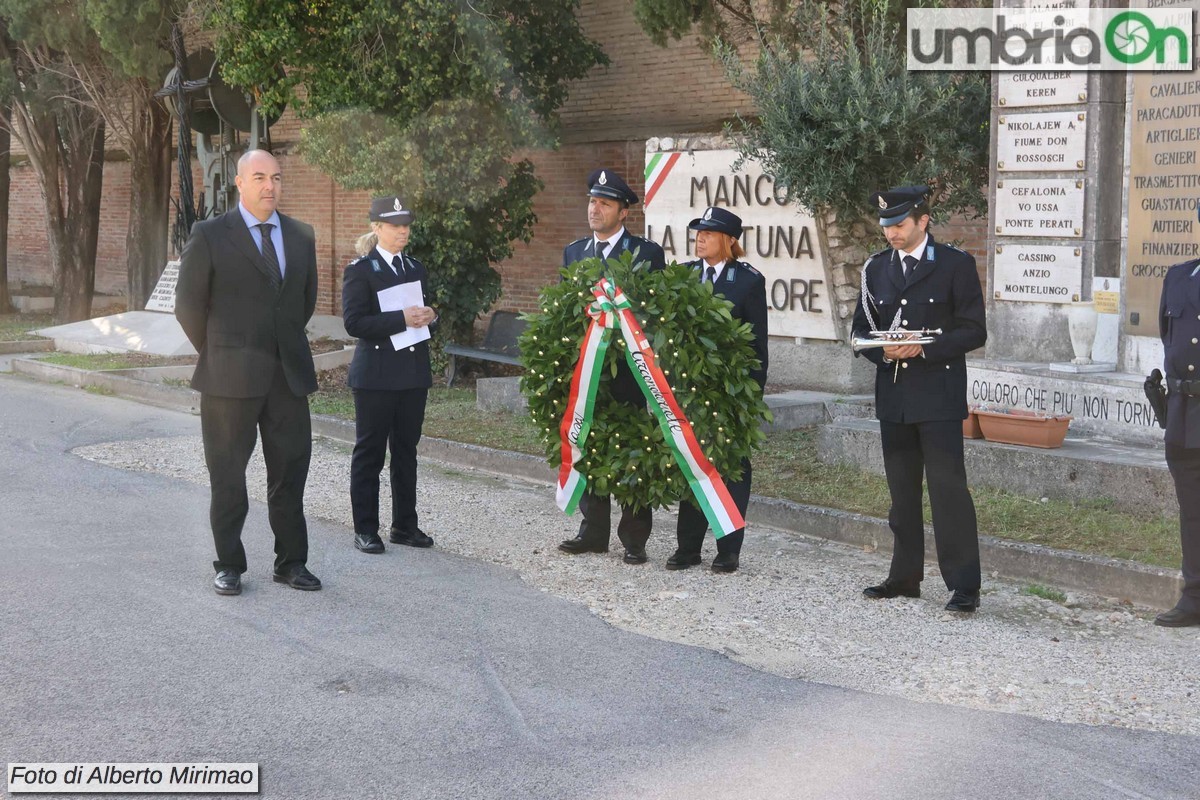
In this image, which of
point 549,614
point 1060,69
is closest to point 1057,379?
point 1060,69

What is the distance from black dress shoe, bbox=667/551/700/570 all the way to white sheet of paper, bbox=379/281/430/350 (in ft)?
6.04

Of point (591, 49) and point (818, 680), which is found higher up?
point (591, 49)

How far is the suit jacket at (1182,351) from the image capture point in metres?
6.39

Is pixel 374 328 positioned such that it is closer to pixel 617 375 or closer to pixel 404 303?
pixel 404 303

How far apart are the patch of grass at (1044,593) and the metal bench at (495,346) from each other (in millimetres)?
8417

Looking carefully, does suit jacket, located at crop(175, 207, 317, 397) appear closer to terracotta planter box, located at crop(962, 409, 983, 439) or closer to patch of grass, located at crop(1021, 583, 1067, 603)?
patch of grass, located at crop(1021, 583, 1067, 603)

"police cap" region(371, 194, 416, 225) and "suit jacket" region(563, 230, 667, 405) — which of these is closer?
"suit jacket" region(563, 230, 667, 405)

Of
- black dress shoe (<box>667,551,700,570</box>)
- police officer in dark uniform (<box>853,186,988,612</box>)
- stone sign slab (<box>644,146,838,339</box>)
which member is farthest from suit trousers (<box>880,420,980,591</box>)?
stone sign slab (<box>644,146,838,339</box>)

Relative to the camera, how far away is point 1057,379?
947 centimetres

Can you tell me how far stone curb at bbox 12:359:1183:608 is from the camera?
6.88 metres

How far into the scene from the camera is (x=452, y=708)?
5.16 metres

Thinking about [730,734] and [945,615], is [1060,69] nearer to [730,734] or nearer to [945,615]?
[945,615]

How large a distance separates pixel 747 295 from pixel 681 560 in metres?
1.44

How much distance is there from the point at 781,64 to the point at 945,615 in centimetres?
596
